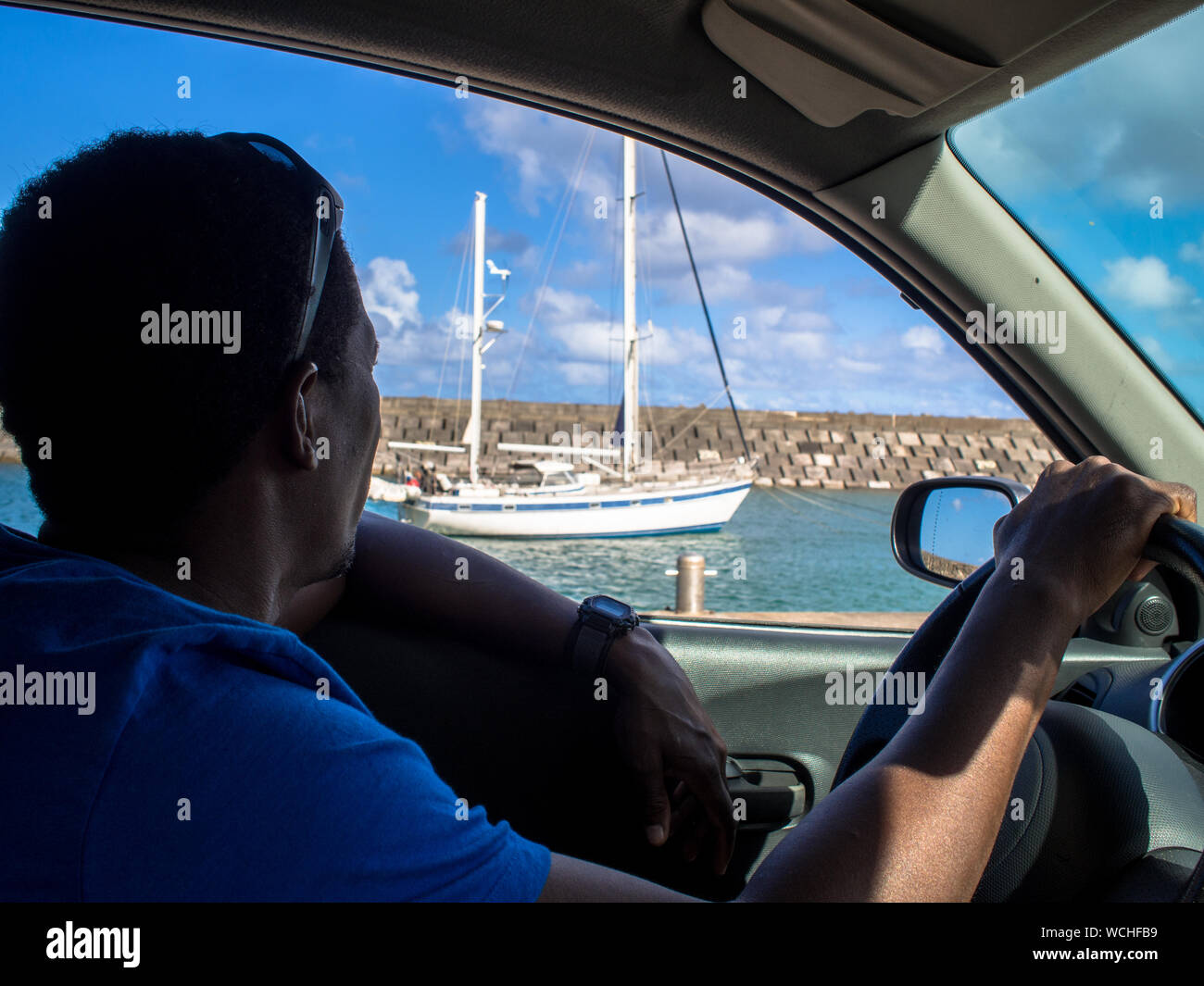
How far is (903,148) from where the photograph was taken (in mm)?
1563

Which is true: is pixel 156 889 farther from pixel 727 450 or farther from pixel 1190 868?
pixel 727 450

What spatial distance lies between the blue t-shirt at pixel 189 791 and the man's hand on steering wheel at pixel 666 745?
734 mm

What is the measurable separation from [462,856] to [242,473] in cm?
39

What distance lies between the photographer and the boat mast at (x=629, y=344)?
624 inches

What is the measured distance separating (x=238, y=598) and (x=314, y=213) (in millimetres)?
367

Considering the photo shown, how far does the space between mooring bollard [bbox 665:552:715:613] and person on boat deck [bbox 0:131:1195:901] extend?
3.67 meters

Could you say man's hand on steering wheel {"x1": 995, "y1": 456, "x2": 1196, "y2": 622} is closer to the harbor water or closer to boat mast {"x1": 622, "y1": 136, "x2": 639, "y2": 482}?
the harbor water

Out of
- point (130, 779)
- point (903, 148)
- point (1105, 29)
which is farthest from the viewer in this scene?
point (903, 148)

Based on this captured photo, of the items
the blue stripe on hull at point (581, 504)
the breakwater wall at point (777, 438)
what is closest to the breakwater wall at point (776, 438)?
the breakwater wall at point (777, 438)

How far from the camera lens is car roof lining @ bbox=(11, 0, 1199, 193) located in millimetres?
1340

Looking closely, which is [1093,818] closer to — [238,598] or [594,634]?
[594,634]

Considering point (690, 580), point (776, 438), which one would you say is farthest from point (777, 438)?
point (690, 580)

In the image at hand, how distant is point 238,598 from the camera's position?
82cm
